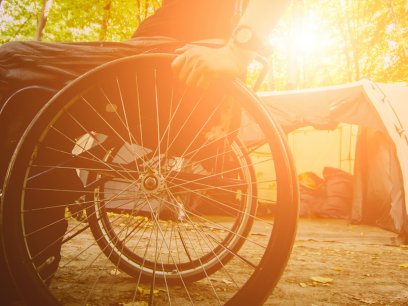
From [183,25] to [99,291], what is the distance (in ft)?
3.99

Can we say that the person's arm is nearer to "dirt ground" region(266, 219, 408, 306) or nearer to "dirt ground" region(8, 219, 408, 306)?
"dirt ground" region(8, 219, 408, 306)

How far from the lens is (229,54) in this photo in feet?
4.04

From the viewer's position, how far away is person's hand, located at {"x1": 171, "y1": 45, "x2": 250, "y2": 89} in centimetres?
120

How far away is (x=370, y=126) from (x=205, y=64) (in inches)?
184

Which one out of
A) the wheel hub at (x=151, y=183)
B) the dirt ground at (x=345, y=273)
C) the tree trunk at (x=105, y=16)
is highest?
the tree trunk at (x=105, y=16)

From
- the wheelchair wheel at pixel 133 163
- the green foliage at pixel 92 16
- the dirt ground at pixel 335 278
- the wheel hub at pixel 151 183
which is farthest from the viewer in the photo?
the green foliage at pixel 92 16

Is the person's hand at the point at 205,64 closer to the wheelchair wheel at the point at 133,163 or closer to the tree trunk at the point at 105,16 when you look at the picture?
the wheelchair wheel at the point at 133,163

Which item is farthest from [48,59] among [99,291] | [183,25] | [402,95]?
[402,95]

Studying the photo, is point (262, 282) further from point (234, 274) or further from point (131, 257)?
point (234, 274)

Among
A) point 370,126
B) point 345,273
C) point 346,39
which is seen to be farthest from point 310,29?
point 345,273

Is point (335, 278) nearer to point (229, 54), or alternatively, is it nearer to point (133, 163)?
point (133, 163)

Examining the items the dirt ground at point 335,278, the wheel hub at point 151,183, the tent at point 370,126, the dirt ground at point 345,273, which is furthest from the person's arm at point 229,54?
the tent at point 370,126

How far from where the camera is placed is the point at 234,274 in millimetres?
2180

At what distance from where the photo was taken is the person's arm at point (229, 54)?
47.5 inches
